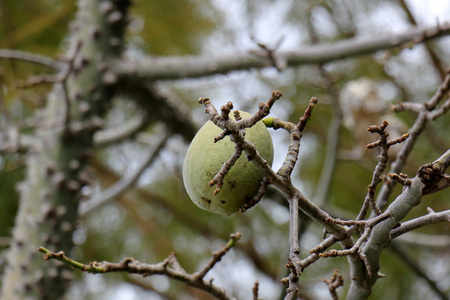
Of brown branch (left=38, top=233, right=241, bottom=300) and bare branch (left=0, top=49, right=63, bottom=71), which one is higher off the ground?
bare branch (left=0, top=49, right=63, bottom=71)

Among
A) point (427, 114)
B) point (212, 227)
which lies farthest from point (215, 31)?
point (427, 114)

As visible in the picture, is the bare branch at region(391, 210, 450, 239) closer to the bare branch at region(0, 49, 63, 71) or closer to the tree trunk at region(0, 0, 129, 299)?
the tree trunk at region(0, 0, 129, 299)

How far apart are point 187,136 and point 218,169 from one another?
137 centimetres

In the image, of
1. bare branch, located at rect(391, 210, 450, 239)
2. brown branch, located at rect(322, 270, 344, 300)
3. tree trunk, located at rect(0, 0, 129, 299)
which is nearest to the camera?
bare branch, located at rect(391, 210, 450, 239)


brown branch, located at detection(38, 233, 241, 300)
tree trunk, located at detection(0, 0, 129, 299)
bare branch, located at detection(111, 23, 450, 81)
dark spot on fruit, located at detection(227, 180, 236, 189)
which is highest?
bare branch, located at detection(111, 23, 450, 81)

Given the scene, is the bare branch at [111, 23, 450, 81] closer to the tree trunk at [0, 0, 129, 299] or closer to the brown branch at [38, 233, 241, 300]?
the tree trunk at [0, 0, 129, 299]

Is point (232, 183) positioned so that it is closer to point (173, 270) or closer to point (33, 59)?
point (173, 270)

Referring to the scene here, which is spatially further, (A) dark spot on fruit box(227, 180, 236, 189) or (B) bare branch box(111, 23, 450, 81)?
(B) bare branch box(111, 23, 450, 81)

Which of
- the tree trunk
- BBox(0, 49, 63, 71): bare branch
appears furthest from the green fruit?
BBox(0, 49, 63, 71): bare branch

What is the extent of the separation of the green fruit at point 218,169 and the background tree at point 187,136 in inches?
3.6

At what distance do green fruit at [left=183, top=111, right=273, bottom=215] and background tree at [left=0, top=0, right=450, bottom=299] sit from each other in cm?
9

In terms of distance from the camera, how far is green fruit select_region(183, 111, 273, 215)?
2.42ft

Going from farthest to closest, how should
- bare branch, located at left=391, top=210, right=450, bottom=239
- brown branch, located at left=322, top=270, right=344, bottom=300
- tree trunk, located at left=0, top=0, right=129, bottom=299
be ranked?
1. tree trunk, located at left=0, top=0, right=129, bottom=299
2. brown branch, located at left=322, top=270, right=344, bottom=300
3. bare branch, located at left=391, top=210, right=450, bottom=239

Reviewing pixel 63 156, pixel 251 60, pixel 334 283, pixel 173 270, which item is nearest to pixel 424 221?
pixel 334 283
